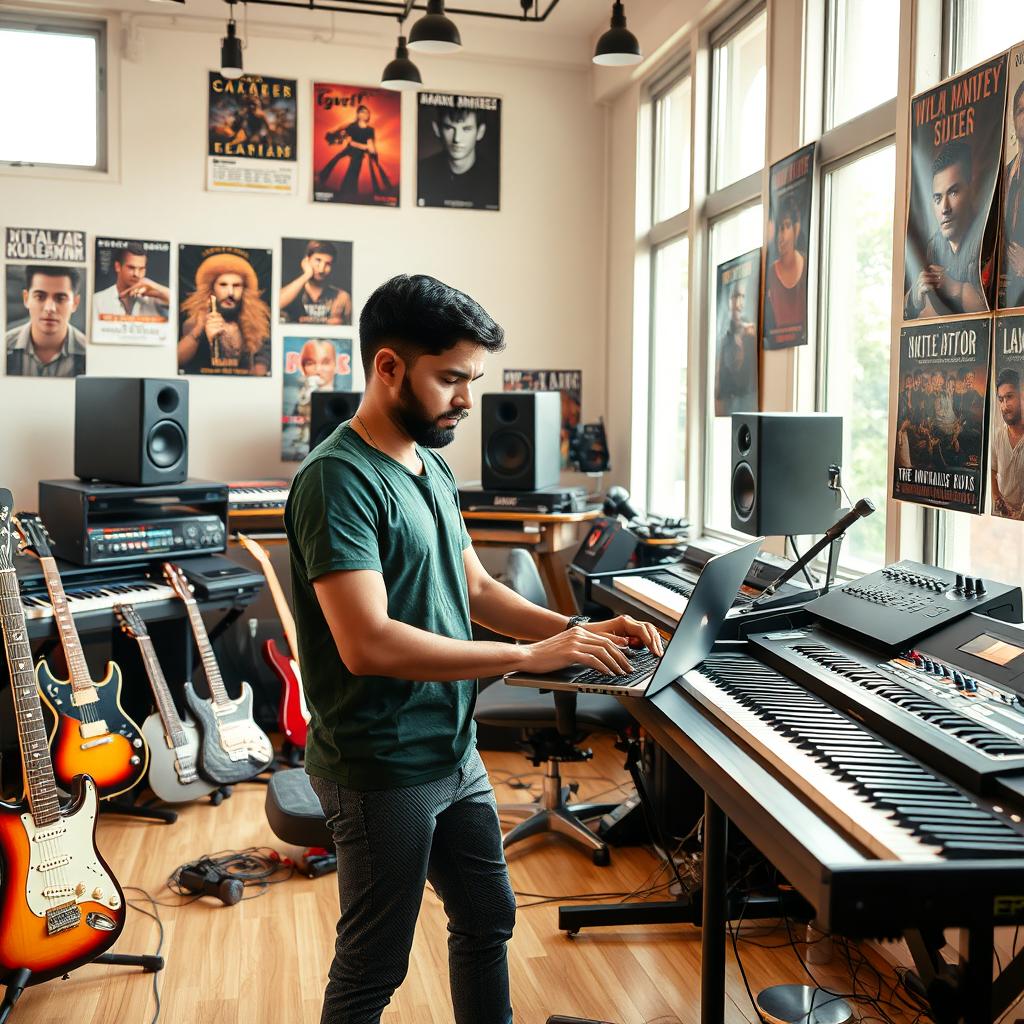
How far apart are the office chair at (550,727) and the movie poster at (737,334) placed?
3.13ft

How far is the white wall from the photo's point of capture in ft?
14.9

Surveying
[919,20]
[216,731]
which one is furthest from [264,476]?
[919,20]

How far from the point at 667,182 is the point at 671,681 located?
3.34 m

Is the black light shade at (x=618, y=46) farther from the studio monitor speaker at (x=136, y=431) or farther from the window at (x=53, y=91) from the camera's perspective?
the window at (x=53, y=91)

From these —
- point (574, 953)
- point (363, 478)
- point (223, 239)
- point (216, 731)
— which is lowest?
point (574, 953)

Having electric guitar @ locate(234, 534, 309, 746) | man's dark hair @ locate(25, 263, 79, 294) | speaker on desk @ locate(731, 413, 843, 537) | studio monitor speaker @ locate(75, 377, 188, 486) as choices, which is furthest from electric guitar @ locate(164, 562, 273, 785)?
speaker on desk @ locate(731, 413, 843, 537)

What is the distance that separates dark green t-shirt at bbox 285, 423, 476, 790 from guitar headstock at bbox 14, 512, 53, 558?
78.8 inches

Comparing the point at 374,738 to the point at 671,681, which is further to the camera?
the point at 671,681

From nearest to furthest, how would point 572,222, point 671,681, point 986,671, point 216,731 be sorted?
point 986,671
point 671,681
point 216,731
point 572,222

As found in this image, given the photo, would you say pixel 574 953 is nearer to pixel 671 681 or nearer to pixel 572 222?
pixel 671 681

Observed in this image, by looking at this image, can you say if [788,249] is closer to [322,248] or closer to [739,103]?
[739,103]

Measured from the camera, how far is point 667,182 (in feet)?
15.5

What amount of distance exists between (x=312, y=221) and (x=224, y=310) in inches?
22.5

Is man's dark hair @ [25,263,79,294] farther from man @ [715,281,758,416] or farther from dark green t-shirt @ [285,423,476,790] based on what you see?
dark green t-shirt @ [285,423,476,790]
